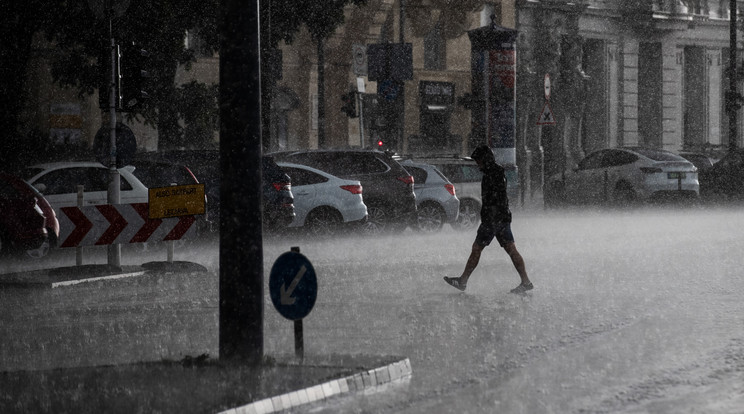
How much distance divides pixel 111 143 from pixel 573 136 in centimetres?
3488

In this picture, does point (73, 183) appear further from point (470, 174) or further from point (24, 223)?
point (470, 174)

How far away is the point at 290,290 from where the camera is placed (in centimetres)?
845

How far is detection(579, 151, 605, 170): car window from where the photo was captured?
34375mm

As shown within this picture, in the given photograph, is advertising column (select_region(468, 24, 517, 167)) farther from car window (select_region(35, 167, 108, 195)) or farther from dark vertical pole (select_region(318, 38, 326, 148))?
car window (select_region(35, 167, 108, 195))

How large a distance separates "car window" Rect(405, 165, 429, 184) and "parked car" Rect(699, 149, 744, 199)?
11.9 meters

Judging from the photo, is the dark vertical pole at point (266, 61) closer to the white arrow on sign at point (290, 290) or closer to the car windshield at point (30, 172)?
the car windshield at point (30, 172)

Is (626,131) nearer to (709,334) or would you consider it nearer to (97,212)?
(97,212)

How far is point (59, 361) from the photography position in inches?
368

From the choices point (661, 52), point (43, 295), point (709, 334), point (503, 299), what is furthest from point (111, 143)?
point (661, 52)

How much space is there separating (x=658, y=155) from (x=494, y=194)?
19.9 metres

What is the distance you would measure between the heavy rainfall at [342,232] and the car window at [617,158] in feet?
0.33

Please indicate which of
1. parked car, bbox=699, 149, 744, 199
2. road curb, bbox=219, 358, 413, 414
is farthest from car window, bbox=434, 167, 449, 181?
road curb, bbox=219, 358, 413, 414

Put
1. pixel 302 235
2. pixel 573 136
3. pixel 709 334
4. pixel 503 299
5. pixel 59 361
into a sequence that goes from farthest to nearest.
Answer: pixel 573 136, pixel 302 235, pixel 503 299, pixel 709 334, pixel 59 361

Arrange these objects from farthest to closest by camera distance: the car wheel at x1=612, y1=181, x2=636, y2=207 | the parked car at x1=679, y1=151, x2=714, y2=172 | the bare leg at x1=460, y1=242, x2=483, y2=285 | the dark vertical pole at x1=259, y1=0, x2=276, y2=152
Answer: the parked car at x1=679, y1=151, x2=714, y2=172 → the car wheel at x1=612, y1=181, x2=636, y2=207 → the dark vertical pole at x1=259, y1=0, x2=276, y2=152 → the bare leg at x1=460, y1=242, x2=483, y2=285
